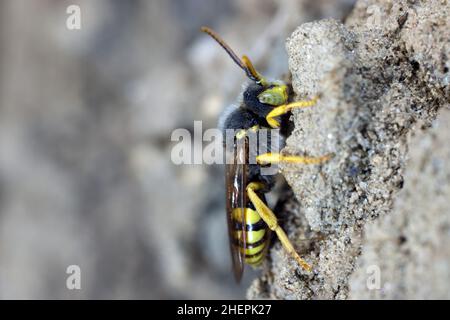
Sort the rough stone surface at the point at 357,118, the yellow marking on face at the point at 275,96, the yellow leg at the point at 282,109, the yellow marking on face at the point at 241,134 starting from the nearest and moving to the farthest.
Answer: the rough stone surface at the point at 357,118, the yellow leg at the point at 282,109, the yellow marking on face at the point at 275,96, the yellow marking on face at the point at 241,134

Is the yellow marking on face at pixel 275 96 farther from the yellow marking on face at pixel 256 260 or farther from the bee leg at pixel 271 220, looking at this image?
the yellow marking on face at pixel 256 260

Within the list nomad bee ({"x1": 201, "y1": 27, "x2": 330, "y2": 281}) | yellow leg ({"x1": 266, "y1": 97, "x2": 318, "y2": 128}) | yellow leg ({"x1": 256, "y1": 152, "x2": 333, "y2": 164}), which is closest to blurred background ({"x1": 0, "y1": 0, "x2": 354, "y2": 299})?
nomad bee ({"x1": 201, "y1": 27, "x2": 330, "y2": 281})

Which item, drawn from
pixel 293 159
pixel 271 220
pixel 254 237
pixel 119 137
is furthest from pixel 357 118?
pixel 119 137

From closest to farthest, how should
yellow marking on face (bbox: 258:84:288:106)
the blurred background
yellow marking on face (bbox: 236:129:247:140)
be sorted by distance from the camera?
yellow marking on face (bbox: 258:84:288:106) → yellow marking on face (bbox: 236:129:247:140) → the blurred background

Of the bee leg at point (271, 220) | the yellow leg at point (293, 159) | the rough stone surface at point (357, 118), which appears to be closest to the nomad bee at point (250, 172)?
the bee leg at point (271, 220)

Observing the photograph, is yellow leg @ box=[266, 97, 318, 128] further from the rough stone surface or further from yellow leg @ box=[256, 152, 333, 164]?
yellow leg @ box=[256, 152, 333, 164]
